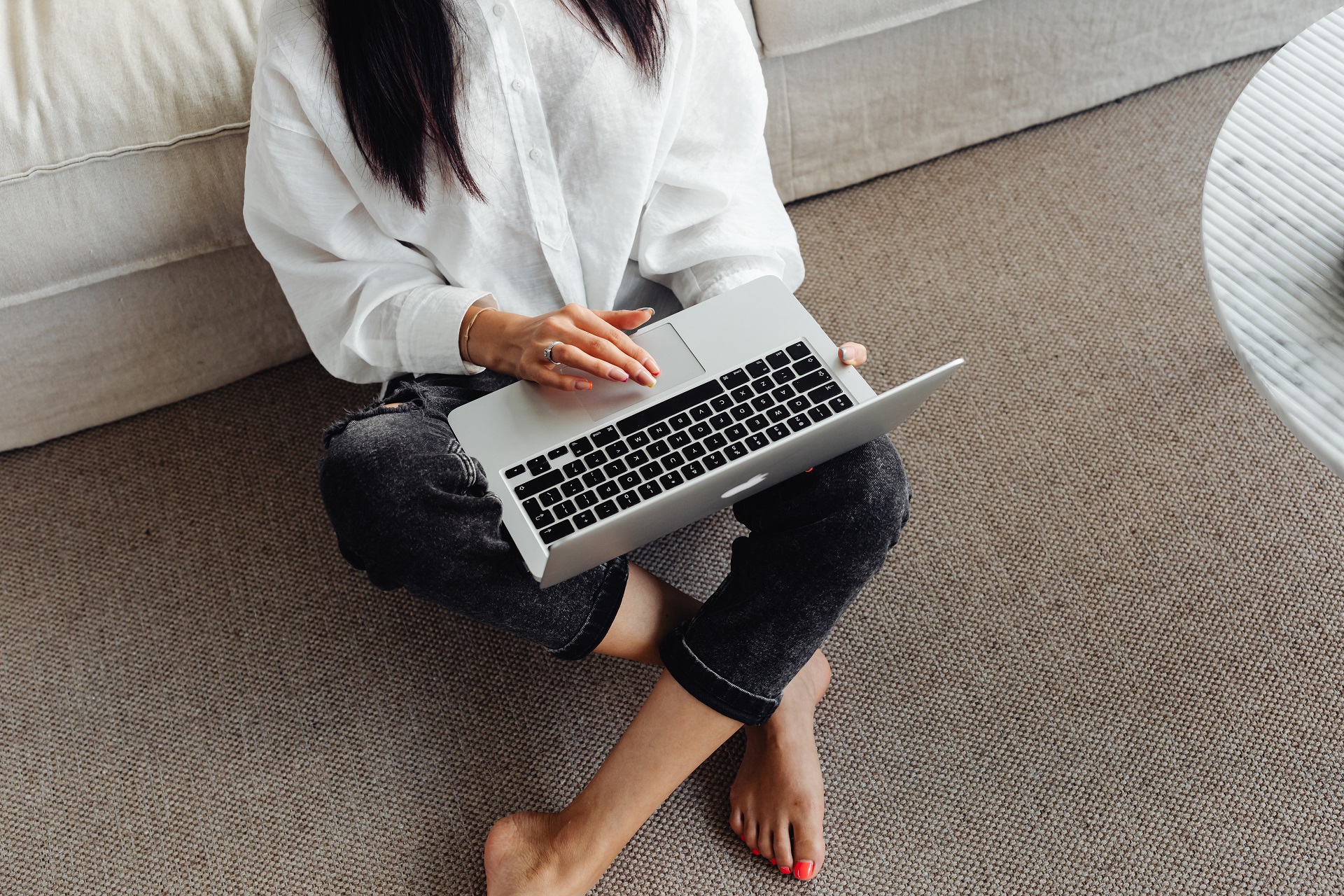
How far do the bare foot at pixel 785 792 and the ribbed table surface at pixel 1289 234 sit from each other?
0.54 metres

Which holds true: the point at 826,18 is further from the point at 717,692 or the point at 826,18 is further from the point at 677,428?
the point at 717,692

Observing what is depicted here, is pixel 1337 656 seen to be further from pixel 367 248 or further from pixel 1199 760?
pixel 367 248

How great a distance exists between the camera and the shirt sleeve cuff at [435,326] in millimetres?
892

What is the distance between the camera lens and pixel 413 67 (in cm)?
80

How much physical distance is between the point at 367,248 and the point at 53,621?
68 cm

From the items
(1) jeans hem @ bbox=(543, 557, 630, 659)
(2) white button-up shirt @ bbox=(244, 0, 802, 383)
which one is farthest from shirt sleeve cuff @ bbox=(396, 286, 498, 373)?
(1) jeans hem @ bbox=(543, 557, 630, 659)

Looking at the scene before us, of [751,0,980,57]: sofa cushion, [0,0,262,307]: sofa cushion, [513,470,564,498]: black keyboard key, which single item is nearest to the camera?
[513,470,564,498]: black keyboard key

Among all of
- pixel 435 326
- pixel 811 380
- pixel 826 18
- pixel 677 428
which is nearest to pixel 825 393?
pixel 811 380

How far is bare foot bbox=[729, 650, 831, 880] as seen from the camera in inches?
38.1

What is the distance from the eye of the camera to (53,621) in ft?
3.88

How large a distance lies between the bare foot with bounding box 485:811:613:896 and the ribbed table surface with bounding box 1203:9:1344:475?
73 centimetres

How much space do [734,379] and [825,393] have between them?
80 mm

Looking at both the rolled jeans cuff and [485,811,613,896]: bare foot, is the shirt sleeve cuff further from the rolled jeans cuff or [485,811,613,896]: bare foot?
[485,811,613,896]: bare foot

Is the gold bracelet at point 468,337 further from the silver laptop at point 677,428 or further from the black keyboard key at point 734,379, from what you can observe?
the black keyboard key at point 734,379
